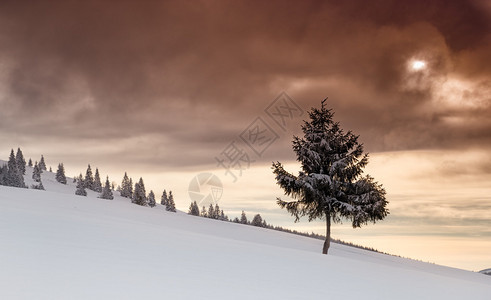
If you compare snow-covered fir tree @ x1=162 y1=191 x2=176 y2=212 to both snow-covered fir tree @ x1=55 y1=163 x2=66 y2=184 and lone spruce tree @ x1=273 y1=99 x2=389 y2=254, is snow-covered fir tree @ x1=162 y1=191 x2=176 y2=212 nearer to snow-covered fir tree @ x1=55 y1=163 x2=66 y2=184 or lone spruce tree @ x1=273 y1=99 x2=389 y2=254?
snow-covered fir tree @ x1=55 y1=163 x2=66 y2=184

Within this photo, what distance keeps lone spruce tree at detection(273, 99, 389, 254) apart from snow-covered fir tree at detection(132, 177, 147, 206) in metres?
67.8

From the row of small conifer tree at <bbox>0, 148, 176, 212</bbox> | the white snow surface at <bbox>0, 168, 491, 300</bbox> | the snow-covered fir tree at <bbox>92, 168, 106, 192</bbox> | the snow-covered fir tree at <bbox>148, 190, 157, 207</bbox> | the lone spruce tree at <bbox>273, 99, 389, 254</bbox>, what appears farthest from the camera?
the snow-covered fir tree at <bbox>92, 168, 106, 192</bbox>

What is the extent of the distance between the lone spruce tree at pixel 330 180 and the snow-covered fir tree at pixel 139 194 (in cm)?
6780

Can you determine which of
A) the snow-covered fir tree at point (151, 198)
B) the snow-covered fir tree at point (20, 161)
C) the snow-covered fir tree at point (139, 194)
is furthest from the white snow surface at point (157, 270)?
the snow-covered fir tree at point (20, 161)

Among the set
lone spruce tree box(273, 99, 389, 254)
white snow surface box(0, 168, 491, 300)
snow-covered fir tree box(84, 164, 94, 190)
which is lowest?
white snow surface box(0, 168, 491, 300)

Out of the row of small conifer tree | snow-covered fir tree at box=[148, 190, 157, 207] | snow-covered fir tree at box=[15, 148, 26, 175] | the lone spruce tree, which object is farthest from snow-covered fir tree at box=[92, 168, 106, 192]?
the lone spruce tree

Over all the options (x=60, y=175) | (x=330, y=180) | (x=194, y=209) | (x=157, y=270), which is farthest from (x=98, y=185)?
(x=157, y=270)

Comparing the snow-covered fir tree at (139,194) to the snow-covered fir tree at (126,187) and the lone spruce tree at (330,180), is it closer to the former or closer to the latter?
the snow-covered fir tree at (126,187)

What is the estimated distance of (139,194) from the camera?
93.1 m

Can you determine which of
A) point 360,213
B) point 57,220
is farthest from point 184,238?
point 360,213

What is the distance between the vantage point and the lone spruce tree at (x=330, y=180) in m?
26.1

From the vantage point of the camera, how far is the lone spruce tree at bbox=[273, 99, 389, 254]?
2612 cm

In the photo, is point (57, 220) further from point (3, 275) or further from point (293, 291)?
point (293, 291)

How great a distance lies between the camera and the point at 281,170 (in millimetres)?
27516
